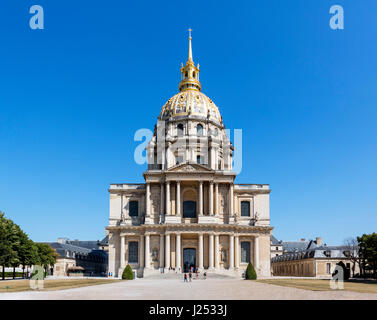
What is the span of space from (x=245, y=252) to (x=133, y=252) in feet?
55.7

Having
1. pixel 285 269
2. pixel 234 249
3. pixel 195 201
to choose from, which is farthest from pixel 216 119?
pixel 285 269

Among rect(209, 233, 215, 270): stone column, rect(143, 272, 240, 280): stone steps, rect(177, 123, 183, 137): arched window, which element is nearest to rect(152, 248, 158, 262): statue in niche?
rect(143, 272, 240, 280): stone steps

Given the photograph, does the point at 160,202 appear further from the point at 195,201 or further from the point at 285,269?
the point at 285,269

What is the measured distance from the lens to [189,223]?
6381 centimetres

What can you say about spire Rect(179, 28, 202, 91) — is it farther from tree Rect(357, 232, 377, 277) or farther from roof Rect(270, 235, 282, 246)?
roof Rect(270, 235, 282, 246)

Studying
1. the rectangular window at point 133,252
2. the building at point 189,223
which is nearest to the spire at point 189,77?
the building at point 189,223

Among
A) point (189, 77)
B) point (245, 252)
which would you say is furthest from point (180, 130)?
point (245, 252)

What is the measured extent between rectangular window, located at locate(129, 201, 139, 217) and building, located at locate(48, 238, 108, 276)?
1311 cm

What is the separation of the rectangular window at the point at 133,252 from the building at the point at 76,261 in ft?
→ 33.9

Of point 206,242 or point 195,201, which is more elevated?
point 195,201

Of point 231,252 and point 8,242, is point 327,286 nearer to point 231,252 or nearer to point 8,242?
point 231,252

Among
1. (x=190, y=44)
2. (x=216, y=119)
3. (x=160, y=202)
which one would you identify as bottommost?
(x=160, y=202)
